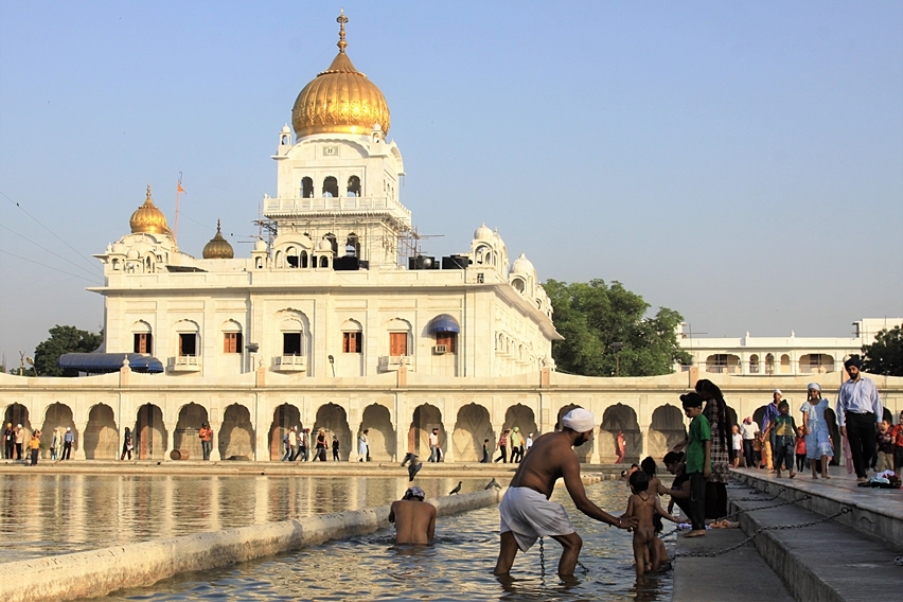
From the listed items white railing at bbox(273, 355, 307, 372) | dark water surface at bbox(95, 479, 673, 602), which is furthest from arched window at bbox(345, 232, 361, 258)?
dark water surface at bbox(95, 479, 673, 602)

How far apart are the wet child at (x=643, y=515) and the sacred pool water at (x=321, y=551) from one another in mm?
235

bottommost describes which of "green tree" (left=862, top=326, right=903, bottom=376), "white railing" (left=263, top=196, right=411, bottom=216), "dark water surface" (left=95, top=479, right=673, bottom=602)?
"dark water surface" (left=95, top=479, right=673, bottom=602)

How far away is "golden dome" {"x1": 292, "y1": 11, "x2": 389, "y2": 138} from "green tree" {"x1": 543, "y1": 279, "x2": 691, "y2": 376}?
1962 centimetres

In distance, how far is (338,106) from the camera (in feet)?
181

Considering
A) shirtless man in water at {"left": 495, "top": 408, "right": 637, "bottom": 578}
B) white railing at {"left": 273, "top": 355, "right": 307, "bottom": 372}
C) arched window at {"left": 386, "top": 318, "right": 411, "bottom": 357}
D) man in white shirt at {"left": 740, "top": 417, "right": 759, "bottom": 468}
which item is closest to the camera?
shirtless man in water at {"left": 495, "top": 408, "right": 637, "bottom": 578}

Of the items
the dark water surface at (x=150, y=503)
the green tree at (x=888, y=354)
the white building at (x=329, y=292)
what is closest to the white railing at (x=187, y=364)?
the white building at (x=329, y=292)

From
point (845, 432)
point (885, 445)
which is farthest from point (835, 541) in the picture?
point (885, 445)

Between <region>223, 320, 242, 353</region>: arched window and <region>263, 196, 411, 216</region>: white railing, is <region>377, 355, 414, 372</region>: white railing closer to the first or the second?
<region>223, 320, 242, 353</region>: arched window

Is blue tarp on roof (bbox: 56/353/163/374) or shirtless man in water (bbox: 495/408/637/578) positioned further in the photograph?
blue tarp on roof (bbox: 56/353/163/374)

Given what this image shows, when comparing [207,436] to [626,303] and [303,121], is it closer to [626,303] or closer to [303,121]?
[303,121]

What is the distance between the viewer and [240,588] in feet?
29.8

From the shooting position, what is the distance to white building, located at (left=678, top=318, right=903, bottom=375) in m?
101

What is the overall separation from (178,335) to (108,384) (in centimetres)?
593

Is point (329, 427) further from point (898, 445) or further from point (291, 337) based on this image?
point (898, 445)
